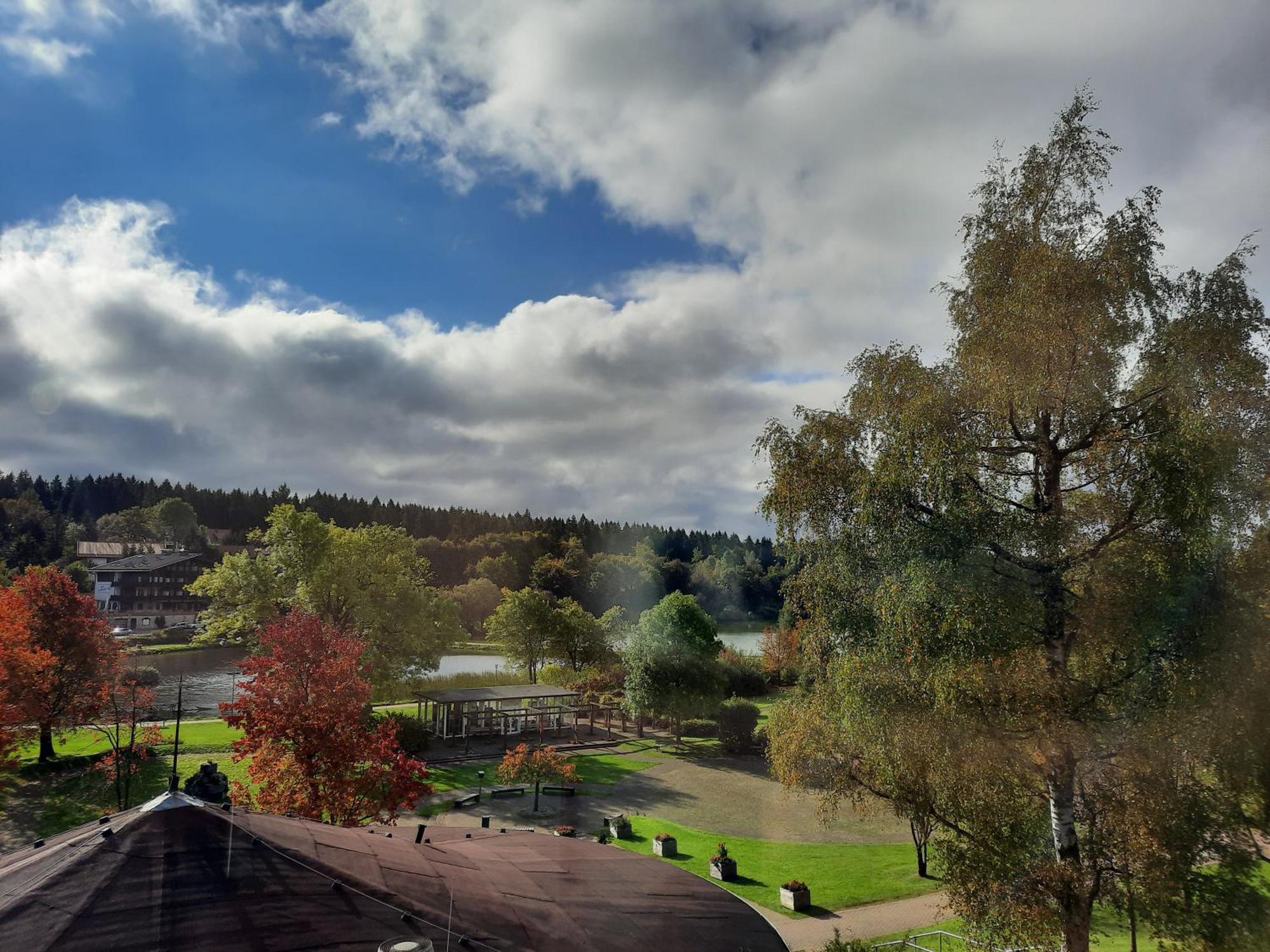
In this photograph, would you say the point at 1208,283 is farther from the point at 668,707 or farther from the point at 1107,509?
the point at 668,707

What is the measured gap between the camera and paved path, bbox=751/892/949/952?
1750cm

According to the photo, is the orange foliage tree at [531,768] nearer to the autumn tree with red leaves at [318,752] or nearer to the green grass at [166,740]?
the autumn tree with red leaves at [318,752]

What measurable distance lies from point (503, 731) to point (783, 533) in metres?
31.7

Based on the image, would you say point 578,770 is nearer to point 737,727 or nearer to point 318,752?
point 737,727

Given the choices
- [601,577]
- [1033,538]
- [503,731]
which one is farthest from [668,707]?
[601,577]

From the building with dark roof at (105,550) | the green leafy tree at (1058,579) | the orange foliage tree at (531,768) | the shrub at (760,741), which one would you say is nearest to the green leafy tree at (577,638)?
the shrub at (760,741)

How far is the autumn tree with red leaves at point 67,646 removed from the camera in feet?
92.9

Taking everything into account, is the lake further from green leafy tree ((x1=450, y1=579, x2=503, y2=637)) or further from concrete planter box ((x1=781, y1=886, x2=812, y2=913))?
concrete planter box ((x1=781, y1=886, x2=812, y2=913))

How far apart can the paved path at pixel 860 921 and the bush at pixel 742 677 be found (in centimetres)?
3607

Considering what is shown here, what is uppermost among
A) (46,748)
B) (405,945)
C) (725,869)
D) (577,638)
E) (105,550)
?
(105,550)

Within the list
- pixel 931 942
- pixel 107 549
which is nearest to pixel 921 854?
pixel 931 942

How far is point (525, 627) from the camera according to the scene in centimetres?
5531

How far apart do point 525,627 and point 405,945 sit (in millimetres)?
48335

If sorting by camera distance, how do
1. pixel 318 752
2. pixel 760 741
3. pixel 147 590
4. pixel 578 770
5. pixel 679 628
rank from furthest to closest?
pixel 147 590
pixel 679 628
pixel 760 741
pixel 578 770
pixel 318 752
